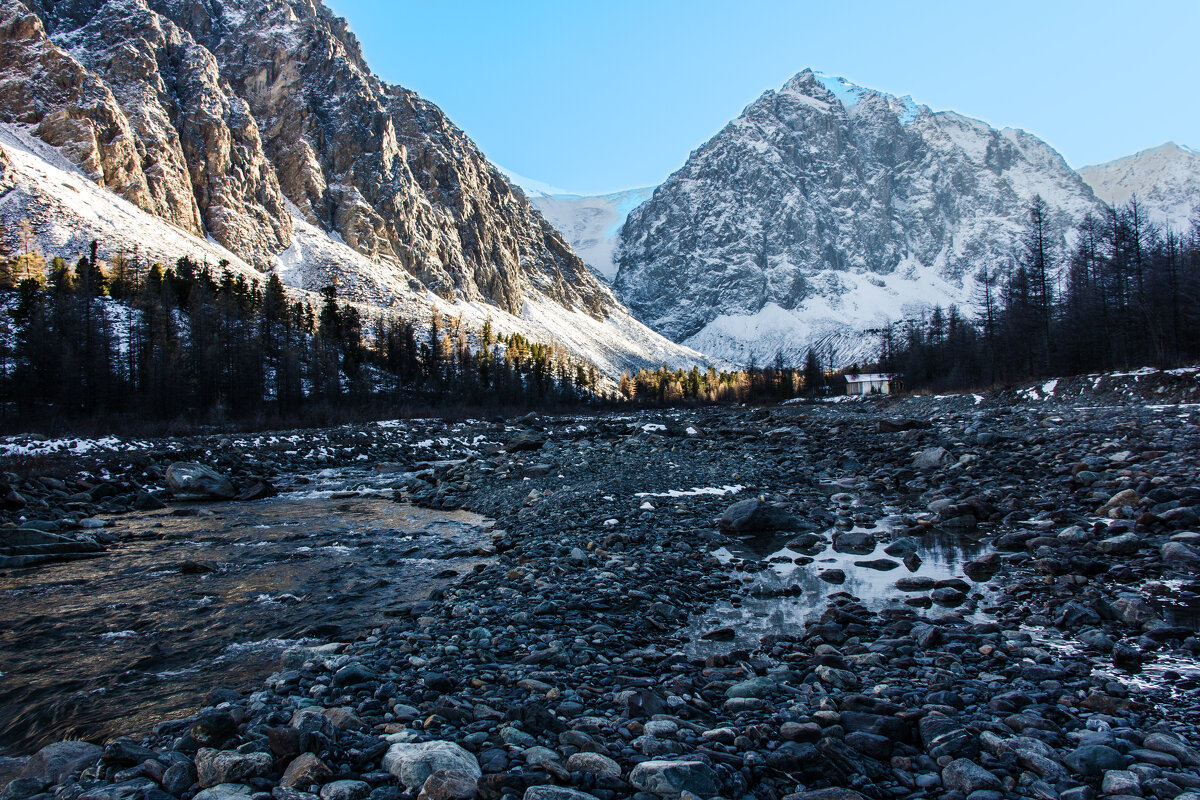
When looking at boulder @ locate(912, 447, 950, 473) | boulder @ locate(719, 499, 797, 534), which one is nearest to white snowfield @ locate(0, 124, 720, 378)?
boulder @ locate(719, 499, 797, 534)

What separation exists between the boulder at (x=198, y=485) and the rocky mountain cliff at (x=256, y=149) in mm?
77794

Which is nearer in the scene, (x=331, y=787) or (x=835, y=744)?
(x=331, y=787)

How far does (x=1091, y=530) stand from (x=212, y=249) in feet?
401

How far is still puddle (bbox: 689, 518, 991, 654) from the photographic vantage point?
6375 millimetres

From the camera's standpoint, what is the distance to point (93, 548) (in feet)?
36.7

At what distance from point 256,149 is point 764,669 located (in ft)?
515

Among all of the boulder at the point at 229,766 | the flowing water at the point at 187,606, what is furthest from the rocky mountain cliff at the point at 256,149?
the boulder at the point at 229,766

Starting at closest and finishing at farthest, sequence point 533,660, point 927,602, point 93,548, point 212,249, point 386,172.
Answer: point 533,660 → point 927,602 → point 93,548 → point 212,249 → point 386,172

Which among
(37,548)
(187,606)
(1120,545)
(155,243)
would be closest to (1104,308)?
(1120,545)

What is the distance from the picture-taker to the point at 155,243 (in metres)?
85.6

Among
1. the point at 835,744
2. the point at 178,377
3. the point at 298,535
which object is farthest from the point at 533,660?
the point at 178,377

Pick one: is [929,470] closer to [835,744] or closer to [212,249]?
[835,744]

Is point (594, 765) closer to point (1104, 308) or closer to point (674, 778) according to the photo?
point (674, 778)

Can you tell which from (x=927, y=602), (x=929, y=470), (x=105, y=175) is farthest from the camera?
(x=105, y=175)
